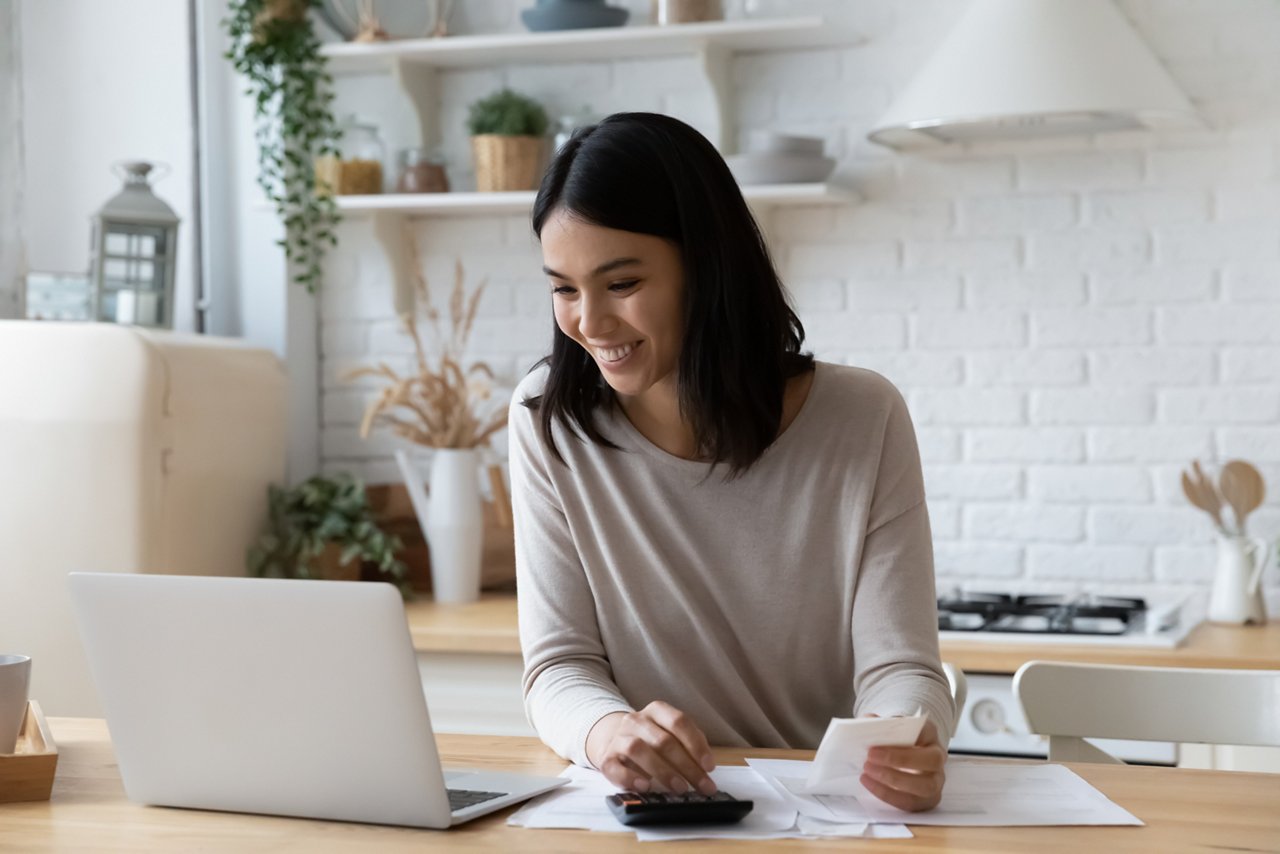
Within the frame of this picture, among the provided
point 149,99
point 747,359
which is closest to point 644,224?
point 747,359

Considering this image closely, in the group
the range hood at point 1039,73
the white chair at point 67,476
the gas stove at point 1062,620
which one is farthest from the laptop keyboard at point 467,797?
the range hood at point 1039,73

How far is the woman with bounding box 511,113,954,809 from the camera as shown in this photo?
5.41 ft

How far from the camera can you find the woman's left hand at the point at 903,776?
129 centimetres

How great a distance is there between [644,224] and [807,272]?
1.59 m

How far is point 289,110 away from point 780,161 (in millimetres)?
1081

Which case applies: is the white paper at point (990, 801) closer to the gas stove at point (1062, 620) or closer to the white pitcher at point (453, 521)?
the gas stove at point (1062, 620)

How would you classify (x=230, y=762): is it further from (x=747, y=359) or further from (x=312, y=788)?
(x=747, y=359)

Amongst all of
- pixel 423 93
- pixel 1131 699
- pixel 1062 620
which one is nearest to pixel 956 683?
pixel 1131 699

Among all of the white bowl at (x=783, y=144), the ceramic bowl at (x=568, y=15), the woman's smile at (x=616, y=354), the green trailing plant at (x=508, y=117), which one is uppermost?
the ceramic bowl at (x=568, y=15)

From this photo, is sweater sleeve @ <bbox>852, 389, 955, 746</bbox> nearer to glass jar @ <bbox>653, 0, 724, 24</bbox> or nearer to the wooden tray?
the wooden tray

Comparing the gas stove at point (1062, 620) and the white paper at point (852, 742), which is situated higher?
the white paper at point (852, 742)

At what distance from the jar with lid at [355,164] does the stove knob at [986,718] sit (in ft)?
5.42

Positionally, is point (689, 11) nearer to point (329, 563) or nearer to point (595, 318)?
point (329, 563)

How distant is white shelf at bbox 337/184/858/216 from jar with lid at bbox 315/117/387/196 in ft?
0.12
